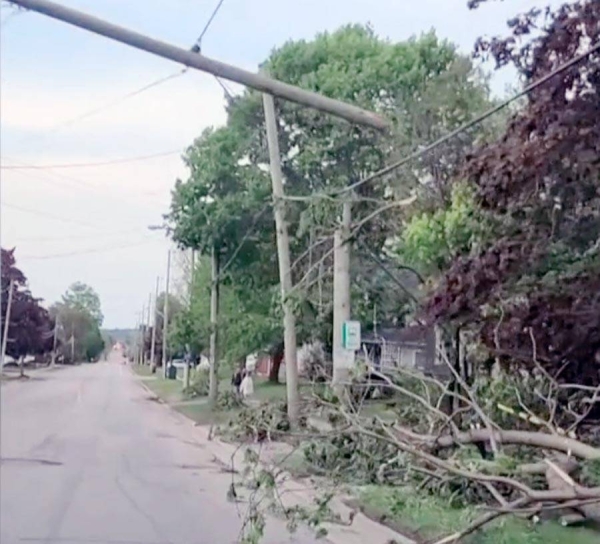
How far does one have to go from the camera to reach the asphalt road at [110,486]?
11180 millimetres

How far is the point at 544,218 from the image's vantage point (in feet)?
45.0

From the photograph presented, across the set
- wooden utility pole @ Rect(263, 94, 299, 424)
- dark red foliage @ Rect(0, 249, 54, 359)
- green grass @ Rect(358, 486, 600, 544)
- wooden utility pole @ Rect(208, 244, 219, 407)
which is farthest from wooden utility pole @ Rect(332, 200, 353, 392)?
dark red foliage @ Rect(0, 249, 54, 359)

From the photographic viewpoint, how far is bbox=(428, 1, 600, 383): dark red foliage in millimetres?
12289

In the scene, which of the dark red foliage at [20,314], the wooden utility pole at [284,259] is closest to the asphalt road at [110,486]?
the wooden utility pole at [284,259]

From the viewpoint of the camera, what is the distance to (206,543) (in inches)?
419

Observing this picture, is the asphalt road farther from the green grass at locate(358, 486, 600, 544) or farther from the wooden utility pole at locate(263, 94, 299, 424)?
the wooden utility pole at locate(263, 94, 299, 424)

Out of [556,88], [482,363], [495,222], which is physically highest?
[556,88]

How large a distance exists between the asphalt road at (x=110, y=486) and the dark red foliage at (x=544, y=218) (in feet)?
12.9

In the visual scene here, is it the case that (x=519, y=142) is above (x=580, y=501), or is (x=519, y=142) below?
above

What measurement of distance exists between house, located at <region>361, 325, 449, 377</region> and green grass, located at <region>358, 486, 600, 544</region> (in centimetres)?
578

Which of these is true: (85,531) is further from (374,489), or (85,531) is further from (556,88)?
(556,88)

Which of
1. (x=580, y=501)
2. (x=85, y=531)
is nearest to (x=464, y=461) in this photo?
(x=580, y=501)

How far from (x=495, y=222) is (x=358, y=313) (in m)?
14.0

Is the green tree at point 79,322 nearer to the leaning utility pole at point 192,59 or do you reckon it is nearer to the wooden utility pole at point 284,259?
the wooden utility pole at point 284,259
